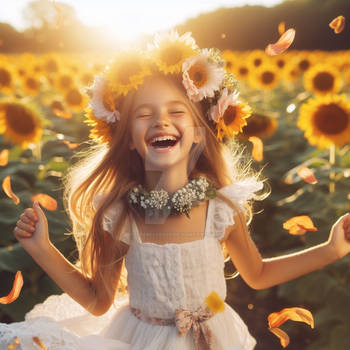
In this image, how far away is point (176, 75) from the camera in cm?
188

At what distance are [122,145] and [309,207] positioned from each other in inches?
69.0

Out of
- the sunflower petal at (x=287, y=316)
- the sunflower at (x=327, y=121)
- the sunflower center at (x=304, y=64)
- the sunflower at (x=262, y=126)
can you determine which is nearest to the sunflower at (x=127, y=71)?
the sunflower petal at (x=287, y=316)

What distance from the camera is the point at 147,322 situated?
6.12 feet

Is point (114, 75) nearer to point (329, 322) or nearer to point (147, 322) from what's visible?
point (147, 322)

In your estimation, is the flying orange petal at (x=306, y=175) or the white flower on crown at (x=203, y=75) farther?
the flying orange petal at (x=306, y=175)

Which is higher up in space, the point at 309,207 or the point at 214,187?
the point at 214,187

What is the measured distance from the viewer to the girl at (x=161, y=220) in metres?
1.81

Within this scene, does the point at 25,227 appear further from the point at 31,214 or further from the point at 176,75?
the point at 176,75

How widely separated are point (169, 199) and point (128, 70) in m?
0.53

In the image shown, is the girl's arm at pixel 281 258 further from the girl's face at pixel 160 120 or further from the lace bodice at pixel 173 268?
the girl's face at pixel 160 120

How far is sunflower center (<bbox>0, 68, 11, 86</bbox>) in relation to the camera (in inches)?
258

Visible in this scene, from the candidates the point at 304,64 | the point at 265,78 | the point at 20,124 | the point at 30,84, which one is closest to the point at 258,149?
the point at 20,124

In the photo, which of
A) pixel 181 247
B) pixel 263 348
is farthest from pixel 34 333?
pixel 263 348

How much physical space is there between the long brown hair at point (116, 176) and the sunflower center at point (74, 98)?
14.2 feet
